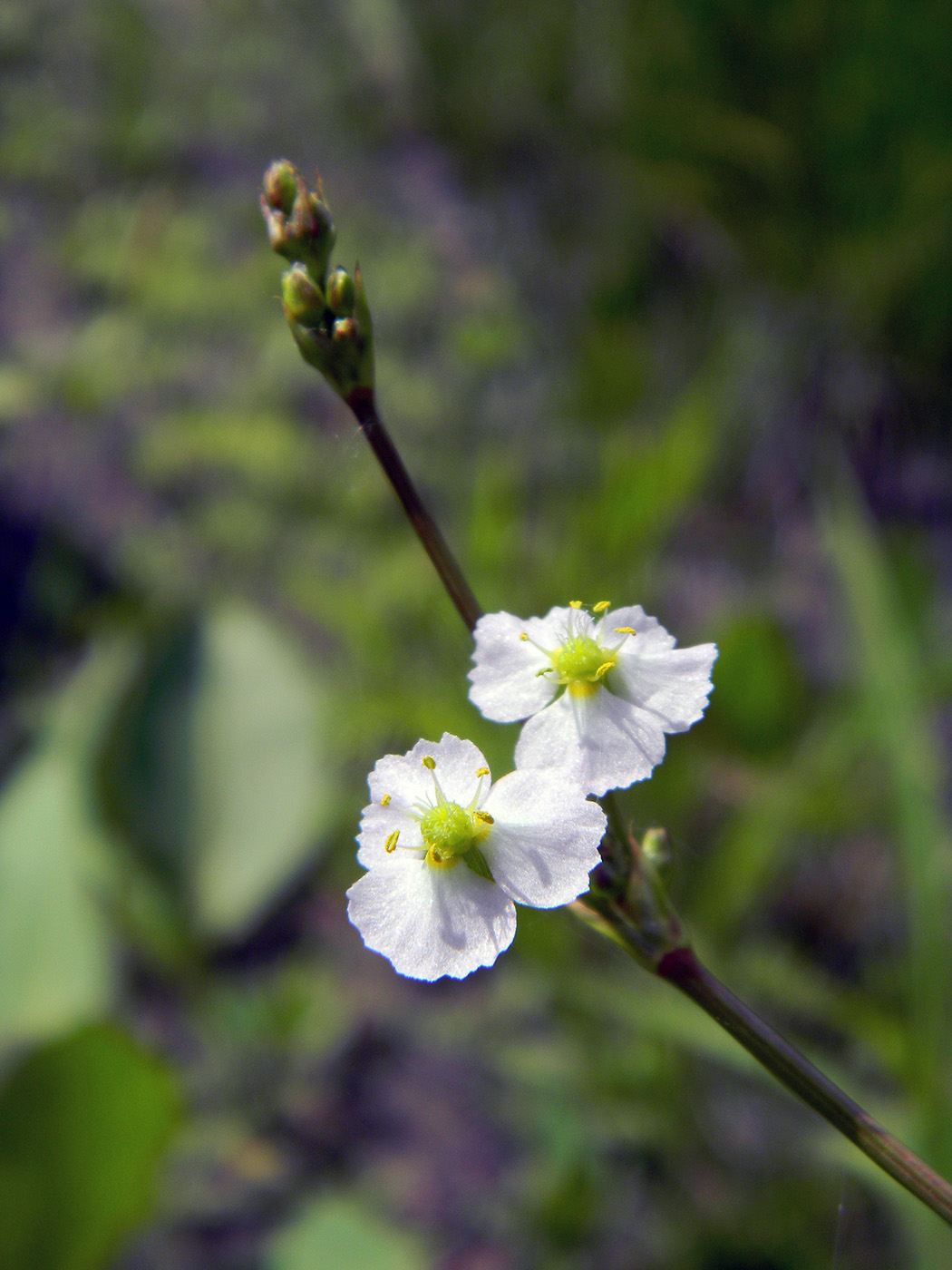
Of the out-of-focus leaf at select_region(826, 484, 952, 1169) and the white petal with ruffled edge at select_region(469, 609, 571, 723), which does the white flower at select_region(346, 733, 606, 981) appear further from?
the out-of-focus leaf at select_region(826, 484, 952, 1169)

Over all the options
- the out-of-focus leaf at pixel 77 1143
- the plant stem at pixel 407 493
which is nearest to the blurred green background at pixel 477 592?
the out-of-focus leaf at pixel 77 1143

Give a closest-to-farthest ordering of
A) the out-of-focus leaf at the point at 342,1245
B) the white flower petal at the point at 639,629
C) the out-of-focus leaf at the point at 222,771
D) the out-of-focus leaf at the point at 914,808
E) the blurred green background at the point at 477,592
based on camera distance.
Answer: the white flower petal at the point at 639,629 < the out-of-focus leaf at the point at 914,808 < the out-of-focus leaf at the point at 342,1245 < the blurred green background at the point at 477,592 < the out-of-focus leaf at the point at 222,771

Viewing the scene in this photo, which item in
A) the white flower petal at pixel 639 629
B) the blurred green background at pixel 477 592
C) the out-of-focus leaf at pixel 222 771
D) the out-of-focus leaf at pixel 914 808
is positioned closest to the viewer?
the white flower petal at pixel 639 629

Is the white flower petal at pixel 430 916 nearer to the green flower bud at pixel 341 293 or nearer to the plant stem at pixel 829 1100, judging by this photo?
the plant stem at pixel 829 1100

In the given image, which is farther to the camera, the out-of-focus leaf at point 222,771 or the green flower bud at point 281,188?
the out-of-focus leaf at point 222,771

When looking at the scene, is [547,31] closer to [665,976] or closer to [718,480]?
[718,480]

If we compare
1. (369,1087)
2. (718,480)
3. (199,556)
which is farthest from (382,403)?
(369,1087)

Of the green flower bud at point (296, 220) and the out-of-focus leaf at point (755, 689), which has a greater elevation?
the green flower bud at point (296, 220)
